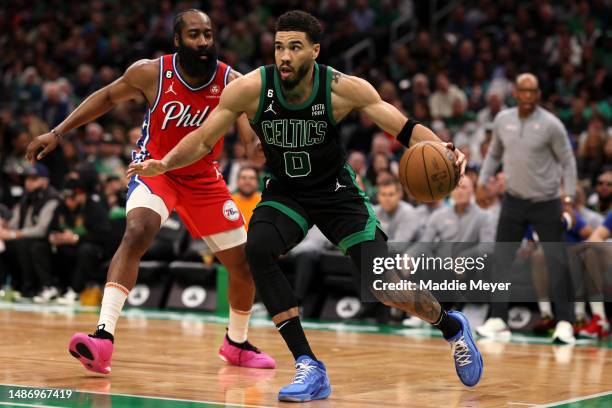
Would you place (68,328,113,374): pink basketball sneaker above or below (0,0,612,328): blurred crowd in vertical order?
below

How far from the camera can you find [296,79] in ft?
19.0

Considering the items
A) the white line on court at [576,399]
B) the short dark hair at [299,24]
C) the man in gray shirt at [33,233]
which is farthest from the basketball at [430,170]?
the man in gray shirt at [33,233]

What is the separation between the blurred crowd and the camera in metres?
12.7

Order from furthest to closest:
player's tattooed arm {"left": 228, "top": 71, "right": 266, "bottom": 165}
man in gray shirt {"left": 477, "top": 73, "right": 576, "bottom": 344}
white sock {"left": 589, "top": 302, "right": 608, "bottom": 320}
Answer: white sock {"left": 589, "top": 302, "right": 608, "bottom": 320} → man in gray shirt {"left": 477, "top": 73, "right": 576, "bottom": 344} → player's tattooed arm {"left": 228, "top": 71, "right": 266, "bottom": 165}

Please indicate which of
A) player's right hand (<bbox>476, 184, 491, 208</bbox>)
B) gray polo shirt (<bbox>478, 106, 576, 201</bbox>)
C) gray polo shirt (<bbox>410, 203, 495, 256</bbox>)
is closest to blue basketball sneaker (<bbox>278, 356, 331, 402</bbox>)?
gray polo shirt (<bbox>478, 106, 576, 201</bbox>)

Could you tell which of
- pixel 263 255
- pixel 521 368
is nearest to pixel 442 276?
pixel 521 368

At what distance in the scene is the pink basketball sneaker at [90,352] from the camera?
242 inches

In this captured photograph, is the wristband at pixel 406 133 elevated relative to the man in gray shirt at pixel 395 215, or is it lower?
elevated

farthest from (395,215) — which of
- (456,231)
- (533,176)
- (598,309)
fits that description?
(598,309)

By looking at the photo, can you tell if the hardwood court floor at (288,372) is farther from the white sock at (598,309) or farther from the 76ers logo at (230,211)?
the white sock at (598,309)

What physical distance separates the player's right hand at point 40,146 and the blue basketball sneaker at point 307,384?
7.42 ft

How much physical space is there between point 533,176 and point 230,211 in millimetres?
A: 3635

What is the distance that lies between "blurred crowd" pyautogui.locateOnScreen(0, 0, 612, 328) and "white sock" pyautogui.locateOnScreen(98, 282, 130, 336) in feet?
14.4

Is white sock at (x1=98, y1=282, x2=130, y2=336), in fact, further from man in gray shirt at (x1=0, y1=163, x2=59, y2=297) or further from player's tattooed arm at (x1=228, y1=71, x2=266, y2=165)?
man in gray shirt at (x1=0, y1=163, x2=59, y2=297)
